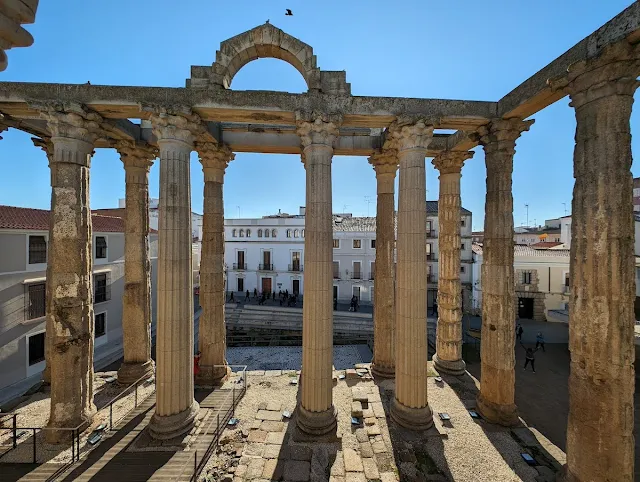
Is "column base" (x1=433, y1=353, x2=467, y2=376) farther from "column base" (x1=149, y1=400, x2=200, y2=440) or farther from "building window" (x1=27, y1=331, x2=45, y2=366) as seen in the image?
"building window" (x1=27, y1=331, x2=45, y2=366)

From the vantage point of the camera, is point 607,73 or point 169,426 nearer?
point 607,73

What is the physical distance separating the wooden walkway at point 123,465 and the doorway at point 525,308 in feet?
84.6

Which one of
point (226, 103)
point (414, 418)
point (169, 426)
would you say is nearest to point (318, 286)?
point (414, 418)

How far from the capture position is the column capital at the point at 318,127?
720cm

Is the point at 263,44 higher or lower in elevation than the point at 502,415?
higher

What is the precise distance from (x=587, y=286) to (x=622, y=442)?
2920 millimetres

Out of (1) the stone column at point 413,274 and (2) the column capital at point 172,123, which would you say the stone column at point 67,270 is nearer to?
(2) the column capital at point 172,123

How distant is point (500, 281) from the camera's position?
27.1 ft

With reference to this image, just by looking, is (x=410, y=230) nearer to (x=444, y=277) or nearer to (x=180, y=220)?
(x=444, y=277)

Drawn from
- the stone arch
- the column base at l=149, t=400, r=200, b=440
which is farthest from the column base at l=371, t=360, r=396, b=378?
the stone arch

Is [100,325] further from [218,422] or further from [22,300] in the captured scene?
[218,422]

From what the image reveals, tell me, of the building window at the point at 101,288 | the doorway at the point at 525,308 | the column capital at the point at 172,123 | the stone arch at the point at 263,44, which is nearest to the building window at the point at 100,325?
the building window at the point at 101,288

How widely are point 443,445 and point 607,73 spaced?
893 cm

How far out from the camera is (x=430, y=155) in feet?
37.5
